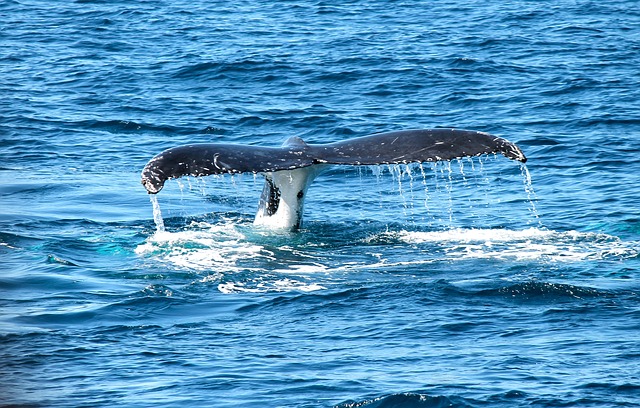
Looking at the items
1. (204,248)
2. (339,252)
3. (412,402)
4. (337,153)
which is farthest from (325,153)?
(412,402)

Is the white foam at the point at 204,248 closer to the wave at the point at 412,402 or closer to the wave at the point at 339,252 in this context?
the wave at the point at 339,252

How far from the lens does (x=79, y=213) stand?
15352 millimetres

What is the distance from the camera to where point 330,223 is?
1443 centimetres

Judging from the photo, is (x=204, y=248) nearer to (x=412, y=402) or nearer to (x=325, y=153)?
(x=325, y=153)

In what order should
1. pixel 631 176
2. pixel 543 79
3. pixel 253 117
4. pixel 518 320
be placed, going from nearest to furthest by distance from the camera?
pixel 518 320
pixel 631 176
pixel 253 117
pixel 543 79

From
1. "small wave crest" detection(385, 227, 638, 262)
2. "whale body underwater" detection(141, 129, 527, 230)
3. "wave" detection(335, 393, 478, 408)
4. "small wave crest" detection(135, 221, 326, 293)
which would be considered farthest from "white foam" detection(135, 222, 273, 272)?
"wave" detection(335, 393, 478, 408)

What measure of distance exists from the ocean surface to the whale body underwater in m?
0.33

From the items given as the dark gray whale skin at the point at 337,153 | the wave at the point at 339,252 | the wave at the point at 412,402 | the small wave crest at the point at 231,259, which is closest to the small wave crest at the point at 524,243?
the wave at the point at 339,252

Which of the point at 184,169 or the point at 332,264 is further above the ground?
the point at 184,169

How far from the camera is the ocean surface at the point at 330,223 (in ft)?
29.8

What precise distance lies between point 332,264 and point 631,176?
6334mm

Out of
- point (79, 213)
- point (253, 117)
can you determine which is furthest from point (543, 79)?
point (79, 213)

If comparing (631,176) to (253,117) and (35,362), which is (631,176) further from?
(35,362)

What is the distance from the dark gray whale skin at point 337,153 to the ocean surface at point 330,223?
0.34m
